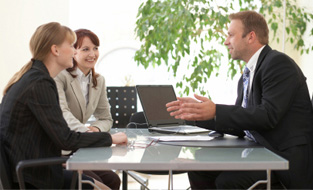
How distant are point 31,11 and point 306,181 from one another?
158 inches

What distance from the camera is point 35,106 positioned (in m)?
1.77

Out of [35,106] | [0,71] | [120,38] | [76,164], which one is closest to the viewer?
[76,164]

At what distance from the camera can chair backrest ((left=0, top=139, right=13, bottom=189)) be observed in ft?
5.62

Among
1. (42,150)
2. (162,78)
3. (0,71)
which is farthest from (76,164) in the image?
(162,78)

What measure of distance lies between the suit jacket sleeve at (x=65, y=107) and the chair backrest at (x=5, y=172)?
0.81 m

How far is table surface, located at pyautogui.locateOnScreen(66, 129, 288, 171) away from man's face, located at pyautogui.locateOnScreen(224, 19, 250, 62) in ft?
2.56

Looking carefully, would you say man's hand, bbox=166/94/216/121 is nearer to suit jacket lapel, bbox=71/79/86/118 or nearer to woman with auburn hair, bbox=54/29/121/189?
woman with auburn hair, bbox=54/29/121/189

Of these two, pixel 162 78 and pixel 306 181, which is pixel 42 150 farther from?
pixel 162 78

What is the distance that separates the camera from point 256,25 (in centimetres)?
247

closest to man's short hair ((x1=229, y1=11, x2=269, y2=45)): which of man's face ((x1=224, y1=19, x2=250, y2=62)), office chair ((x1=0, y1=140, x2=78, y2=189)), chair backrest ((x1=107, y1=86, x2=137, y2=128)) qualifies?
man's face ((x1=224, y1=19, x2=250, y2=62))

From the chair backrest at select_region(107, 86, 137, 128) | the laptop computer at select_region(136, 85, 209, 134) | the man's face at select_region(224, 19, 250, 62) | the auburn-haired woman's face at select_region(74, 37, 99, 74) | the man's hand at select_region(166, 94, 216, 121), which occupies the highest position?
the man's face at select_region(224, 19, 250, 62)

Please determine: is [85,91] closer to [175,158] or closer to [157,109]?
[157,109]

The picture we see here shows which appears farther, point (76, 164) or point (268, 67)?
point (268, 67)

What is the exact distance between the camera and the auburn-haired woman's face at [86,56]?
2.96m
